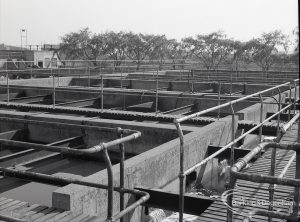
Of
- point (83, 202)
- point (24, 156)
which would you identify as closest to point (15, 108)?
point (24, 156)

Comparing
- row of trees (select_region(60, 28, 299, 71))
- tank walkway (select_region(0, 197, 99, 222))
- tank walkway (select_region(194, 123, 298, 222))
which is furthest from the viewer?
row of trees (select_region(60, 28, 299, 71))

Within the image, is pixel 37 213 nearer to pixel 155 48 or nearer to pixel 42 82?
pixel 42 82

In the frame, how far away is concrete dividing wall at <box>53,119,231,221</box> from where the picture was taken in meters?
4.90

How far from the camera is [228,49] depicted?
44.4 m

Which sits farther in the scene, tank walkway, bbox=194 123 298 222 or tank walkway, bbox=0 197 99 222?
tank walkway, bbox=194 123 298 222

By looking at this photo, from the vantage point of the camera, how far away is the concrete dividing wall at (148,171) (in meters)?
4.90

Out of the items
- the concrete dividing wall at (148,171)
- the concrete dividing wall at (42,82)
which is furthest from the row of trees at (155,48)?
the concrete dividing wall at (148,171)

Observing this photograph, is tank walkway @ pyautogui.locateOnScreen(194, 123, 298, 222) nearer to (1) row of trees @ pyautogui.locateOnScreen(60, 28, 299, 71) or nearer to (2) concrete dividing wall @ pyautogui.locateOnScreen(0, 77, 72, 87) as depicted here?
(2) concrete dividing wall @ pyautogui.locateOnScreen(0, 77, 72, 87)

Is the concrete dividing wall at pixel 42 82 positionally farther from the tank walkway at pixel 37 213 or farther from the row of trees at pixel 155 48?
the row of trees at pixel 155 48

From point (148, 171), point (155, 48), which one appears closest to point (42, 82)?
point (148, 171)

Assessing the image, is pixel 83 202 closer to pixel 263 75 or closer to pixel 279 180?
pixel 279 180

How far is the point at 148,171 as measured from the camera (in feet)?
20.9

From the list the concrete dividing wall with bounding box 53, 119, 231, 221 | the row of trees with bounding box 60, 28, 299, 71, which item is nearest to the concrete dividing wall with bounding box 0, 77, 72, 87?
the concrete dividing wall with bounding box 53, 119, 231, 221

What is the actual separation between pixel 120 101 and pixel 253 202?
37.4 feet
